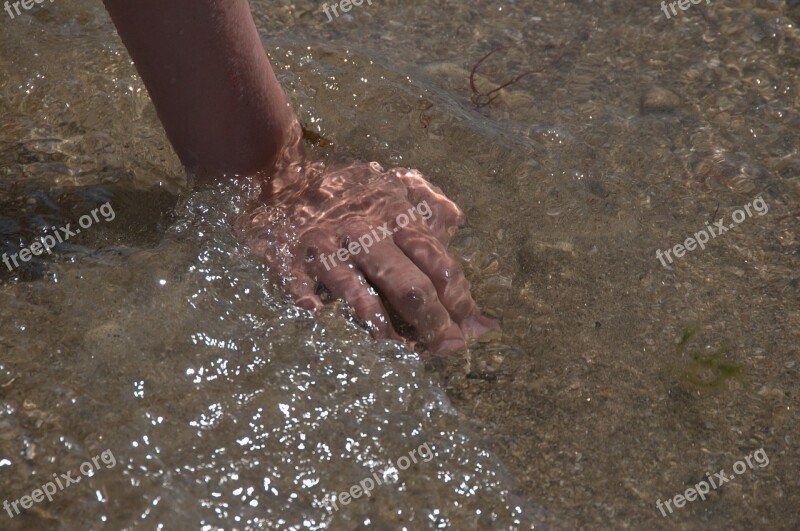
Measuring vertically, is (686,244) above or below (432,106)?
below

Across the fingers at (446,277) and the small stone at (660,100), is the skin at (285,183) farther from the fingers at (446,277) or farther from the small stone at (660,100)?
the small stone at (660,100)

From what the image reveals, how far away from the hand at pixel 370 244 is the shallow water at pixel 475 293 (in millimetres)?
81

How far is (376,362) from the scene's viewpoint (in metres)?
2.22

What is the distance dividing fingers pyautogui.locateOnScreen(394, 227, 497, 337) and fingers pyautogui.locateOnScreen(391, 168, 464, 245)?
0.27 ft

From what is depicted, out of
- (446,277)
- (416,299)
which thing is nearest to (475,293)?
(446,277)

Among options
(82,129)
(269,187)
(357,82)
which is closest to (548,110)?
(357,82)

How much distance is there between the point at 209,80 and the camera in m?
→ 2.28

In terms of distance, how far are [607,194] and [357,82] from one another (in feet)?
3.32

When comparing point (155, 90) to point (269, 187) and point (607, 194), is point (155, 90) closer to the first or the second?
point (269, 187)

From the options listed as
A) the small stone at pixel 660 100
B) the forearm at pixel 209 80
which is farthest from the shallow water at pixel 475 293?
the forearm at pixel 209 80

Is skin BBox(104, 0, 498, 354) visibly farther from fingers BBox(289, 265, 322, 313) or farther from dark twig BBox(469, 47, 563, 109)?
dark twig BBox(469, 47, 563, 109)

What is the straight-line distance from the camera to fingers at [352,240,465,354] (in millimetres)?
2291

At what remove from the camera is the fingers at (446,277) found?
236 centimetres

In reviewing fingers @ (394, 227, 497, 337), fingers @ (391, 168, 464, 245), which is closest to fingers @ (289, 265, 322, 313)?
fingers @ (394, 227, 497, 337)
